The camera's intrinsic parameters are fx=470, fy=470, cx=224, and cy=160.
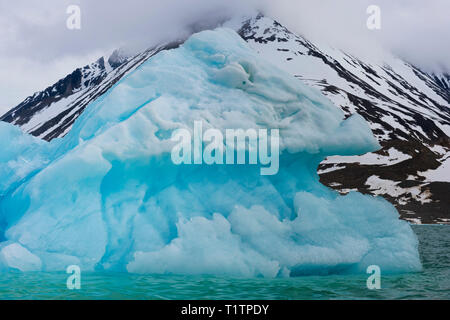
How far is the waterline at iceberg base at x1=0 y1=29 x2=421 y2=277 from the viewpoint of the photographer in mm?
11188

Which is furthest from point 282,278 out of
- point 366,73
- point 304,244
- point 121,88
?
point 366,73

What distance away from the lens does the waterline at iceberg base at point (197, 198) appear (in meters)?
11.2

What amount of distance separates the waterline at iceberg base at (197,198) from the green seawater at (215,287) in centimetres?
56

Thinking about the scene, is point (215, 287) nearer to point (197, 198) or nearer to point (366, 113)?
point (197, 198)

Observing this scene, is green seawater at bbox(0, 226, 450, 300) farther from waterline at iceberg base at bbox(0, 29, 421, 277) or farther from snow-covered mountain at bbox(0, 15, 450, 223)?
snow-covered mountain at bbox(0, 15, 450, 223)

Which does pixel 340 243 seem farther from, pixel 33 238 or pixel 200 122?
pixel 33 238

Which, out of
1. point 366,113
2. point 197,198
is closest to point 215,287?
point 197,198

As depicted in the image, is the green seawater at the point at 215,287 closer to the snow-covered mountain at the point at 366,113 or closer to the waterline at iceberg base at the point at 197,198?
the waterline at iceberg base at the point at 197,198

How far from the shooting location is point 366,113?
103312mm

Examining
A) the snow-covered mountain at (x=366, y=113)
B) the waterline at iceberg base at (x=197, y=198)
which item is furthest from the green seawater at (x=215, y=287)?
the snow-covered mountain at (x=366, y=113)

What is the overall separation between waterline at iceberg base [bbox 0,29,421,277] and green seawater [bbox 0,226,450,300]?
561 mm

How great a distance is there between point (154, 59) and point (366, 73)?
166 metres

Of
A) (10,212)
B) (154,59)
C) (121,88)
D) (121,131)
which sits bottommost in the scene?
(10,212)

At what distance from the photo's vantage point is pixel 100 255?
37.5 ft
